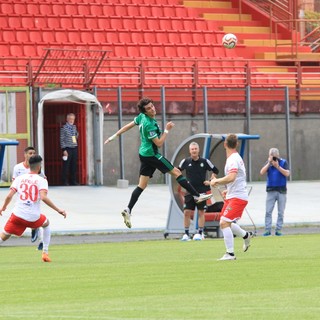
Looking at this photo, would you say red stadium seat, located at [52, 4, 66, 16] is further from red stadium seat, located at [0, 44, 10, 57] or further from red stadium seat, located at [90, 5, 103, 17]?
red stadium seat, located at [0, 44, 10, 57]

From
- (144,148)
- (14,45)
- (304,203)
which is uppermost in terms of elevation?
(14,45)

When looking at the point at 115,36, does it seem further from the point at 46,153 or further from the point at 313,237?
the point at 313,237

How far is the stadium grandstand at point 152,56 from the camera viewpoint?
116 ft

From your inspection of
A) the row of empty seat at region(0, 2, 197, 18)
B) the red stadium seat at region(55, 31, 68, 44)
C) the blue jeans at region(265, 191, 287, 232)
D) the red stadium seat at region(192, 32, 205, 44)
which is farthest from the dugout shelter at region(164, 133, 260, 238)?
the red stadium seat at region(192, 32, 205, 44)

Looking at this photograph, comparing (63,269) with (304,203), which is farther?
(304,203)

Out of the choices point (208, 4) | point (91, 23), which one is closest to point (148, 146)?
point (91, 23)

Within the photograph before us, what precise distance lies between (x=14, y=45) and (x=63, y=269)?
2026cm

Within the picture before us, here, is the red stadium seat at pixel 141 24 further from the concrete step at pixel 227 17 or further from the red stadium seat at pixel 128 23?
the concrete step at pixel 227 17

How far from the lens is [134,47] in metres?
38.3

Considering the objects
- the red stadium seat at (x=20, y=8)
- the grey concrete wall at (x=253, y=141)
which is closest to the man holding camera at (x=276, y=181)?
the grey concrete wall at (x=253, y=141)

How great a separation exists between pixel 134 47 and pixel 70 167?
5.13 m

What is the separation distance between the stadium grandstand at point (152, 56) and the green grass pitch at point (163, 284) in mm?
14861

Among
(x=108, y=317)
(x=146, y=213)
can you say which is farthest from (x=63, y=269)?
(x=146, y=213)

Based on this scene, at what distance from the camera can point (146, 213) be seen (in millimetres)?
30953
